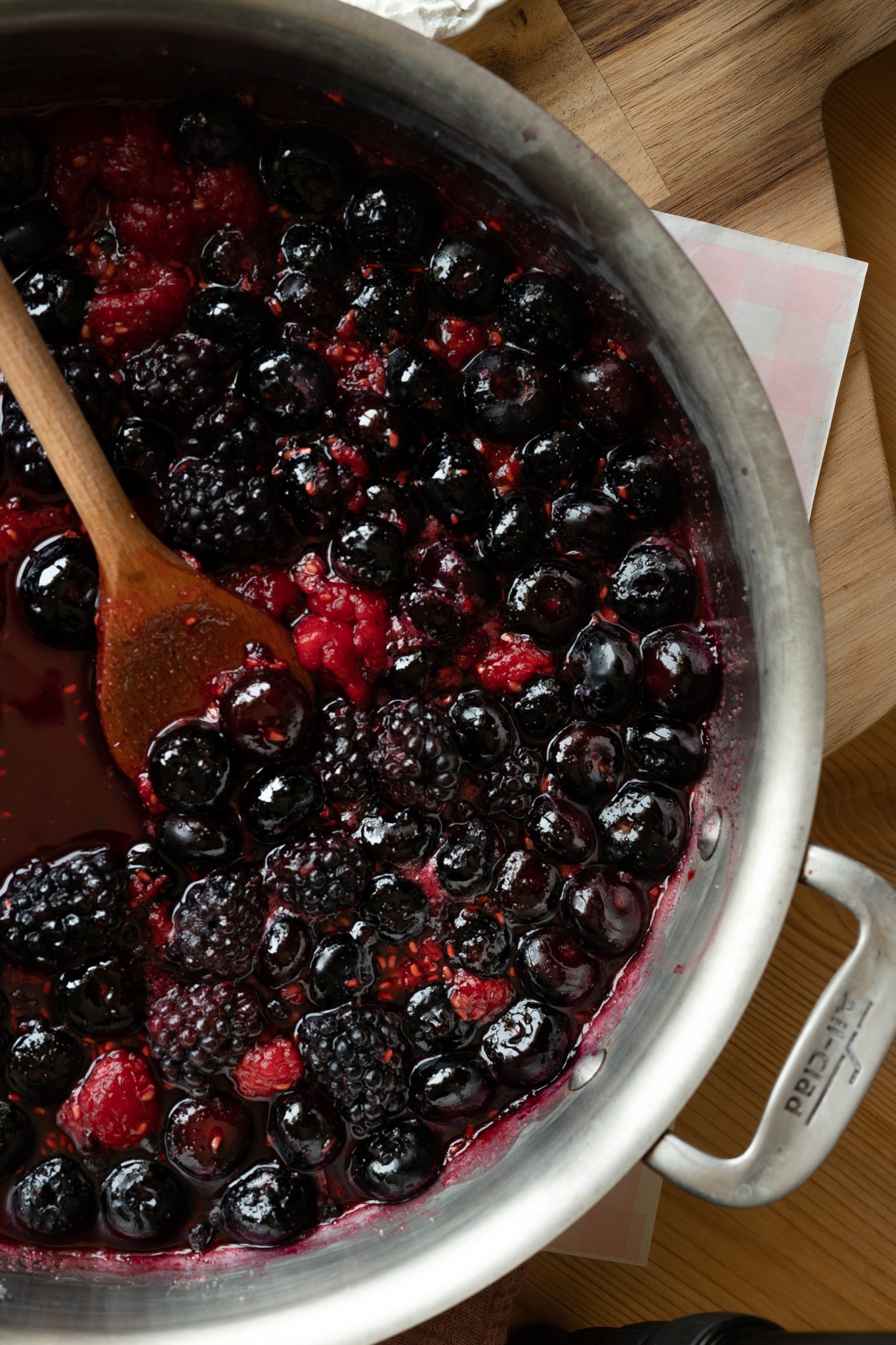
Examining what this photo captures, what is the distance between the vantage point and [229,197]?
1244 millimetres

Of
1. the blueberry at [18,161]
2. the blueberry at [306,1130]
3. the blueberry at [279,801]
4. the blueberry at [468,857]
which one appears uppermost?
the blueberry at [18,161]

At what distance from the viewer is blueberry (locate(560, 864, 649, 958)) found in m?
1.24

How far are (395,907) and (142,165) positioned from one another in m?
0.89

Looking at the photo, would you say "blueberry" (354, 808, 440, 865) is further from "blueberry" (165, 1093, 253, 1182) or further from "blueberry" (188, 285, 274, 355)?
"blueberry" (188, 285, 274, 355)

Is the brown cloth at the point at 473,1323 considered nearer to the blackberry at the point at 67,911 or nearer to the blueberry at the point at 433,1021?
the blueberry at the point at 433,1021

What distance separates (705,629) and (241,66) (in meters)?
0.81

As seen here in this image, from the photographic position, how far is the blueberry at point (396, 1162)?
1226mm

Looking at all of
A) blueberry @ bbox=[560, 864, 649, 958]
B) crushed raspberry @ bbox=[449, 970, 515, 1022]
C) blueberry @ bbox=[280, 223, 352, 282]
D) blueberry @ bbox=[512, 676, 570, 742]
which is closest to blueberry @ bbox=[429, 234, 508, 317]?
blueberry @ bbox=[280, 223, 352, 282]

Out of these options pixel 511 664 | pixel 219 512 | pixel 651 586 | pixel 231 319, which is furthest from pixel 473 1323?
pixel 231 319

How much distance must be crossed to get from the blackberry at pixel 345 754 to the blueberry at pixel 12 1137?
51 centimetres

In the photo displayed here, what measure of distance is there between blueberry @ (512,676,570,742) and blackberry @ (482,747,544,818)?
3 centimetres

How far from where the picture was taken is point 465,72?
3.43 ft

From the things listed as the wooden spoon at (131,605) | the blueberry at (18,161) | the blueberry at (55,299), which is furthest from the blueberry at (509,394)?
the blueberry at (18,161)

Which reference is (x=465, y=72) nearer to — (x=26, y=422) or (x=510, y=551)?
(x=510, y=551)
